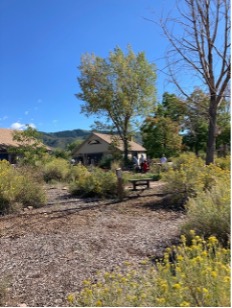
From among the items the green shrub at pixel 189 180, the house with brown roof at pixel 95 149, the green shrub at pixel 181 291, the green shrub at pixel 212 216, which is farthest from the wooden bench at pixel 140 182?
Answer: the house with brown roof at pixel 95 149

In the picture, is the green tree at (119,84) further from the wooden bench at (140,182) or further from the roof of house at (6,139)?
the wooden bench at (140,182)

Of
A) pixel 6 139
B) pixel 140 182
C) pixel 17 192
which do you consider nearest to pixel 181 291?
pixel 17 192

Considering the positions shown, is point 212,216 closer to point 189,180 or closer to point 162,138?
point 189,180

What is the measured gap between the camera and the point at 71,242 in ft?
18.6

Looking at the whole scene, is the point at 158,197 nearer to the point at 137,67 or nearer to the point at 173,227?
the point at 173,227

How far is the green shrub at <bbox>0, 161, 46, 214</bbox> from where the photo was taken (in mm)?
8688

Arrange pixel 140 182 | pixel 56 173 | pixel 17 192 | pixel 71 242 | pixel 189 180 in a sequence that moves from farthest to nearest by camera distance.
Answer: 1. pixel 56 173
2. pixel 140 182
3. pixel 17 192
4. pixel 189 180
5. pixel 71 242

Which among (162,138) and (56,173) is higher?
(162,138)

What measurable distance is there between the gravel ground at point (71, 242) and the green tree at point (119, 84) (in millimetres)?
22683

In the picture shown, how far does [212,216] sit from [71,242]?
237 centimetres

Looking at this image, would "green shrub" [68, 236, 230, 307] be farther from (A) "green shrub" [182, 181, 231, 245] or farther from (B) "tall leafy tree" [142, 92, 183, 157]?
(B) "tall leafy tree" [142, 92, 183, 157]

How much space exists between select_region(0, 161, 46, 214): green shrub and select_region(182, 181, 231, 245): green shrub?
16.8 feet

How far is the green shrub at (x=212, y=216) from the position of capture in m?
4.66

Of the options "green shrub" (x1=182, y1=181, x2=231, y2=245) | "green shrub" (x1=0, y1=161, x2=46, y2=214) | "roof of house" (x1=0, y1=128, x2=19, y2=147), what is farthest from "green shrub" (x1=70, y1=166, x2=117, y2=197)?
"roof of house" (x1=0, y1=128, x2=19, y2=147)
